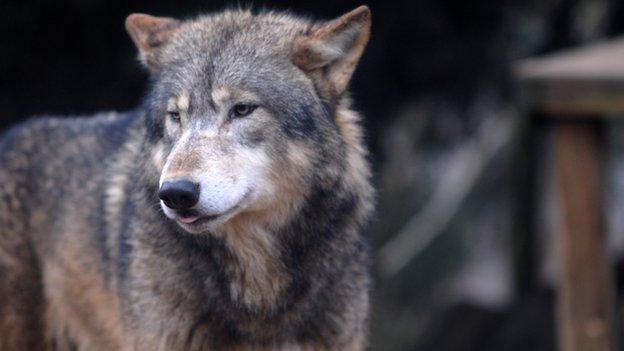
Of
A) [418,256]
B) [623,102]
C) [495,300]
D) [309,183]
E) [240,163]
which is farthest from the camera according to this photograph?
[418,256]

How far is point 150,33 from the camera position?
421cm

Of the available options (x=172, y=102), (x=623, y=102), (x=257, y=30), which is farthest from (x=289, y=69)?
(x=623, y=102)

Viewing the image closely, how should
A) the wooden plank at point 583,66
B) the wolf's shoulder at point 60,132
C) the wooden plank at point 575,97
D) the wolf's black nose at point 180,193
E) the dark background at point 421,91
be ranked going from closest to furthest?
the wolf's black nose at point 180,193 < the wolf's shoulder at point 60,132 < the wooden plank at point 575,97 < the wooden plank at point 583,66 < the dark background at point 421,91

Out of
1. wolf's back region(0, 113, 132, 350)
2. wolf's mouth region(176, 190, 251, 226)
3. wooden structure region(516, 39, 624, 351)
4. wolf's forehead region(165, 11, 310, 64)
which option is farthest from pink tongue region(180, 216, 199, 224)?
wooden structure region(516, 39, 624, 351)

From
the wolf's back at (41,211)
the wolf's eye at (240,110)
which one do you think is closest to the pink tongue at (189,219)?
the wolf's eye at (240,110)

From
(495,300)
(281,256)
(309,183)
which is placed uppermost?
(309,183)

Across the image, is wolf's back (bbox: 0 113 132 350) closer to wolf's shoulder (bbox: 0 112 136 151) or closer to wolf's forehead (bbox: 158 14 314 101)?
wolf's shoulder (bbox: 0 112 136 151)

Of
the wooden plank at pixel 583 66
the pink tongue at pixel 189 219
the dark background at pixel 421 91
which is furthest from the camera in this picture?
the dark background at pixel 421 91

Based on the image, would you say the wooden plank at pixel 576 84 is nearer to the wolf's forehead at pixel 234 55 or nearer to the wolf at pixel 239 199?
the wolf at pixel 239 199

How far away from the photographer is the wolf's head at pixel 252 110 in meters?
3.54

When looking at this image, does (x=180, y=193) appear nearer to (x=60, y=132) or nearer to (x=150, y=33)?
(x=150, y=33)

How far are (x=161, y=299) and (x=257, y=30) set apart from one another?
1.08 m

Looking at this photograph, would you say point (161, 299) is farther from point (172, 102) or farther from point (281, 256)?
point (172, 102)

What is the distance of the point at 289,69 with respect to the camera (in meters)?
3.90
